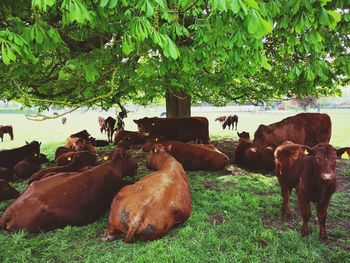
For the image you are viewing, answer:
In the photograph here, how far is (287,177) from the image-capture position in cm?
510

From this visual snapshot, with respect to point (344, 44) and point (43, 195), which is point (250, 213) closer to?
point (43, 195)

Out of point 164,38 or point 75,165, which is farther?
point 75,165

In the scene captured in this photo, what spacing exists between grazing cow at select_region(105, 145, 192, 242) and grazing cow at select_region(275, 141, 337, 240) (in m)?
1.73

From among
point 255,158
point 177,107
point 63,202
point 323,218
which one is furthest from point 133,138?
point 323,218

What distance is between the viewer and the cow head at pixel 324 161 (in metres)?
4.06

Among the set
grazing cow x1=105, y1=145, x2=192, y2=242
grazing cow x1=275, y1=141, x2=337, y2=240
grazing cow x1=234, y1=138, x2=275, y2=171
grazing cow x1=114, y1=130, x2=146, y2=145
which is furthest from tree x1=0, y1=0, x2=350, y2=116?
grazing cow x1=114, y1=130, x2=146, y2=145

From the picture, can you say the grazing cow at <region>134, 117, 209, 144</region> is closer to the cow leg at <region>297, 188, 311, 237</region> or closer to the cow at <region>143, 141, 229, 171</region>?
the cow at <region>143, 141, 229, 171</region>

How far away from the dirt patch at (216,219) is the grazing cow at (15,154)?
22.7ft

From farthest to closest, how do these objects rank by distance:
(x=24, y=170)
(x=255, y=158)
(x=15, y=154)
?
(x=15, y=154) < (x=255, y=158) < (x=24, y=170)

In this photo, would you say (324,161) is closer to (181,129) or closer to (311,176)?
(311,176)

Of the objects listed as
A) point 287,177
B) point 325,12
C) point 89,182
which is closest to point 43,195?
point 89,182

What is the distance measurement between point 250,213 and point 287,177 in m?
0.87

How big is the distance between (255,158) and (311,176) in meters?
4.27

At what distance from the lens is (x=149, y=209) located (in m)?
4.33
